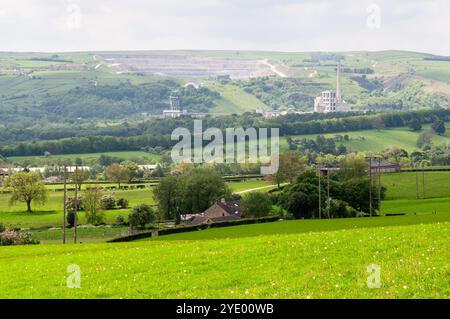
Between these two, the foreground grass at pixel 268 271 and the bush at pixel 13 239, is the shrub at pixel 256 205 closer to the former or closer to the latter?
the bush at pixel 13 239

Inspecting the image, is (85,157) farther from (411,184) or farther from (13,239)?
(13,239)

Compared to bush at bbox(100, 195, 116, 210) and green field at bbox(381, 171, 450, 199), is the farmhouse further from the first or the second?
green field at bbox(381, 171, 450, 199)

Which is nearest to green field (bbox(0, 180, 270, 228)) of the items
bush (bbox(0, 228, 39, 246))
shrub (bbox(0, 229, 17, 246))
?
bush (bbox(0, 228, 39, 246))

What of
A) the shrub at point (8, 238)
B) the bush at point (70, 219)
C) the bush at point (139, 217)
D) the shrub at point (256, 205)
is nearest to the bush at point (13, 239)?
the shrub at point (8, 238)

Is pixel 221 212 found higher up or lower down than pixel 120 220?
higher up

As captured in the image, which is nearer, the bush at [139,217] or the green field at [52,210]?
the bush at [139,217]

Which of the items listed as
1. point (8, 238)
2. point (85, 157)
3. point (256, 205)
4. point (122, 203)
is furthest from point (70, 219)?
point (85, 157)
